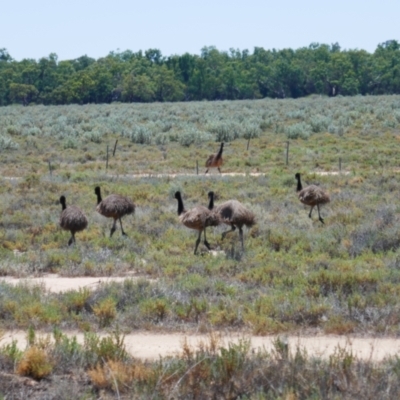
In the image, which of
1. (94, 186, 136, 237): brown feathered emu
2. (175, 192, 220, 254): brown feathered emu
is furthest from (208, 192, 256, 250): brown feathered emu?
(94, 186, 136, 237): brown feathered emu

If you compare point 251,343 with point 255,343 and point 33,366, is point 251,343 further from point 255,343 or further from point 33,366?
point 33,366

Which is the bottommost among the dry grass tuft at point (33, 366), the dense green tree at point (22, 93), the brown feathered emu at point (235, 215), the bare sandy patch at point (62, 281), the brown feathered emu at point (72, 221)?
the bare sandy patch at point (62, 281)

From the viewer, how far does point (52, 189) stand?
75.2ft

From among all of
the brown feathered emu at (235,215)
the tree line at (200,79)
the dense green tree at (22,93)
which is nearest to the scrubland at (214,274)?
the brown feathered emu at (235,215)

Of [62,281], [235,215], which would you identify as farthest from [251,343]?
[235,215]

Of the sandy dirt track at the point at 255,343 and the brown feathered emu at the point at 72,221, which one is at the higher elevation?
the brown feathered emu at the point at 72,221

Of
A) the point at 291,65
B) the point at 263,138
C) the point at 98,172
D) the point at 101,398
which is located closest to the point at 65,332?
the point at 101,398

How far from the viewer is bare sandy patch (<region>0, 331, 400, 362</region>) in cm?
833

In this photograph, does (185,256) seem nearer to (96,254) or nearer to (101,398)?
(96,254)

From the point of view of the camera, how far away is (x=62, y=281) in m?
12.5

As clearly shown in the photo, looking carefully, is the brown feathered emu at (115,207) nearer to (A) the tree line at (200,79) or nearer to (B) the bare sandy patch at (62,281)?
(B) the bare sandy patch at (62,281)

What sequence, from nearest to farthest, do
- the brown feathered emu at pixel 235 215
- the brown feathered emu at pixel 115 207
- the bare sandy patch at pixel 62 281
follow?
the bare sandy patch at pixel 62 281, the brown feathered emu at pixel 235 215, the brown feathered emu at pixel 115 207

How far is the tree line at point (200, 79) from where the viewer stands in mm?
106562

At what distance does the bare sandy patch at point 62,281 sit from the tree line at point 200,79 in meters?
91.9
